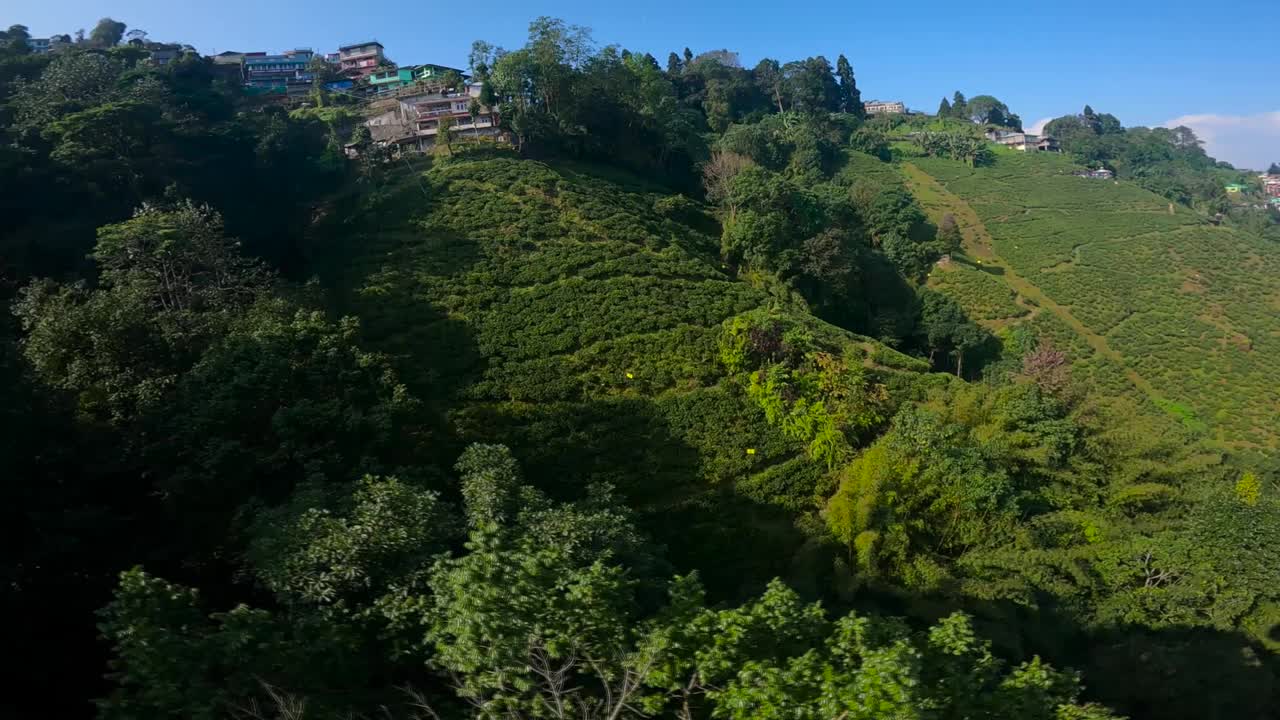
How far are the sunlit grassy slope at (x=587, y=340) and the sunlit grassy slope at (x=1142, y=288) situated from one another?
20.5m

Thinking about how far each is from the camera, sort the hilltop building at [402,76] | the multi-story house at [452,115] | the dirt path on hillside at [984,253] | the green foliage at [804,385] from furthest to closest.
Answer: the hilltop building at [402,76]
the multi-story house at [452,115]
the dirt path on hillside at [984,253]
the green foliage at [804,385]

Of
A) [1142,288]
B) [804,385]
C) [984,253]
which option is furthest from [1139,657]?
[984,253]

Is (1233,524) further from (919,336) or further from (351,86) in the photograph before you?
(351,86)

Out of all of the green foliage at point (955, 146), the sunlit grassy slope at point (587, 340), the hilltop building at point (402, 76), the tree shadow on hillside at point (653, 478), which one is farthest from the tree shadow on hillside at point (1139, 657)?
the green foliage at point (955, 146)

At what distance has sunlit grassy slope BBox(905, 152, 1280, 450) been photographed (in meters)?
35.3

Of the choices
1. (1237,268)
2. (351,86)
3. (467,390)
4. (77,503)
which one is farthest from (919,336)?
(351,86)

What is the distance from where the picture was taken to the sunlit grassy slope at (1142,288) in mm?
35344

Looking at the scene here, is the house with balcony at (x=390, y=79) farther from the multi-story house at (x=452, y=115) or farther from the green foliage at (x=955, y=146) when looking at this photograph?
the green foliage at (x=955, y=146)

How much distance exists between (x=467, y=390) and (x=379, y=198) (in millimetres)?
16970

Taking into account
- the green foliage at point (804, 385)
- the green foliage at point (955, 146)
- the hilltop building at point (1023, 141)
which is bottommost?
the green foliage at point (804, 385)

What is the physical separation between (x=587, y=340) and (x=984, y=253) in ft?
130

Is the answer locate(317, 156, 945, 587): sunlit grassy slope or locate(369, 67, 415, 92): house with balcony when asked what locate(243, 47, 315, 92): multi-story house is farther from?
locate(317, 156, 945, 587): sunlit grassy slope

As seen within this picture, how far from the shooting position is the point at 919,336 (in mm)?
34969

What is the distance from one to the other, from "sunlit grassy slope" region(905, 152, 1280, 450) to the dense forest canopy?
2.44 feet
